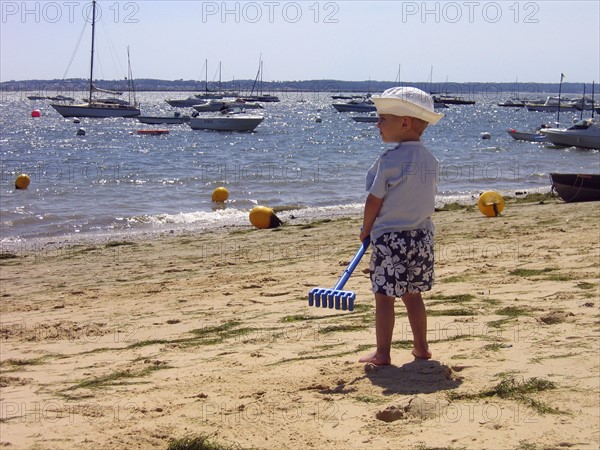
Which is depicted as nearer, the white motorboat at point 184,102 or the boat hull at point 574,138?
the boat hull at point 574,138

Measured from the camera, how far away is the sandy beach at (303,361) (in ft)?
12.4

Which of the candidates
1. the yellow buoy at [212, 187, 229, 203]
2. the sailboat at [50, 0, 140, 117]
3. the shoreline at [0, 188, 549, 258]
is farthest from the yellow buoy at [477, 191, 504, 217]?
the sailboat at [50, 0, 140, 117]

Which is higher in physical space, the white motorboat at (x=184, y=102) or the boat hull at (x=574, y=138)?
the white motorboat at (x=184, y=102)

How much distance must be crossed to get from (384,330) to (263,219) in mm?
9593

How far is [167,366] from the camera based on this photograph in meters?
5.09

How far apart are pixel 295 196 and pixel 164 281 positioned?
11.3 meters

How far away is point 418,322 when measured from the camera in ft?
15.0

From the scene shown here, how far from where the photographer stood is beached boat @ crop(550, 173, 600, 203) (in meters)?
15.0

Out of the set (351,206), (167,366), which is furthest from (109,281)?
(351,206)

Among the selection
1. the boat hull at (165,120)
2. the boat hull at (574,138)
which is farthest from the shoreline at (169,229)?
the boat hull at (165,120)

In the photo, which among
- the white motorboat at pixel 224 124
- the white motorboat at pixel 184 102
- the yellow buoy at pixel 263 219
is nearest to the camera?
the yellow buoy at pixel 263 219

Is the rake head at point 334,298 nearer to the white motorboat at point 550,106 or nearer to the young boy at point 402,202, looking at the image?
the young boy at point 402,202

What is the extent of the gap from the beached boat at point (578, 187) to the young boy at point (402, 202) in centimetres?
1140

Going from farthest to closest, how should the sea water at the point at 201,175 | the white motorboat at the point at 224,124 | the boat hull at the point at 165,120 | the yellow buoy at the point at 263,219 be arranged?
the boat hull at the point at 165,120, the white motorboat at the point at 224,124, the sea water at the point at 201,175, the yellow buoy at the point at 263,219
